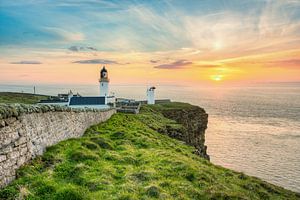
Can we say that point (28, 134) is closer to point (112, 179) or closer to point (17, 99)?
point (112, 179)

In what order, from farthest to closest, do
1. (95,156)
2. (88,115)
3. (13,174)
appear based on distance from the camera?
1. (88,115)
2. (95,156)
3. (13,174)

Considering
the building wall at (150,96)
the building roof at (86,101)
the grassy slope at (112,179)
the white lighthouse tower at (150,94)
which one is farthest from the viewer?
the building wall at (150,96)

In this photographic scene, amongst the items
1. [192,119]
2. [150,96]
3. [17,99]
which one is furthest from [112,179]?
[17,99]

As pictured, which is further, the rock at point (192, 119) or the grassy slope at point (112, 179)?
the rock at point (192, 119)

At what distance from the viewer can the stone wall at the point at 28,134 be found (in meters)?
9.42

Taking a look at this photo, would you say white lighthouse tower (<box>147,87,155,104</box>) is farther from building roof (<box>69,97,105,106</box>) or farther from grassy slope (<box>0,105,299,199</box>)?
grassy slope (<box>0,105,299,199</box>)

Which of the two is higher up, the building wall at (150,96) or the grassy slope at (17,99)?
the building wall at (150,96)

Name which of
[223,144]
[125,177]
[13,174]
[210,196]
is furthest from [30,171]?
[223,144]

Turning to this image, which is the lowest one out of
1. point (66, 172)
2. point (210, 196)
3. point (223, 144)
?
point (223, 144)

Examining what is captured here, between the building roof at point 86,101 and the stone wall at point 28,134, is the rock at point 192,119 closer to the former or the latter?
the building roof at point 86,101

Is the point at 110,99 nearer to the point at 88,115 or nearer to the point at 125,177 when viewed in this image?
the point at 88,115

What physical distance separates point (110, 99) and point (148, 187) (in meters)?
50.8

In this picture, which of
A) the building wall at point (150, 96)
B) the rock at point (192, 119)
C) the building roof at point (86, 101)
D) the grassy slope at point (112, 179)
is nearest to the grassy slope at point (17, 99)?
the building roof at point (86, 101)

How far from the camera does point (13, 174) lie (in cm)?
986
